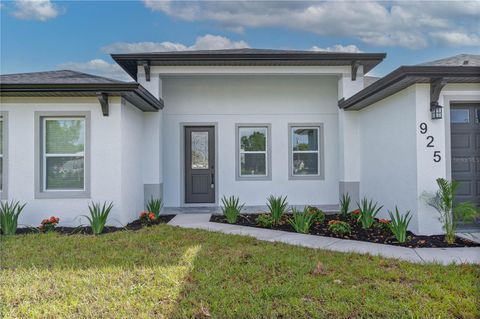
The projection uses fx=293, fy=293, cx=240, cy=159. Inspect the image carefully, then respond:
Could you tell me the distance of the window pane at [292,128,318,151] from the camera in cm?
901

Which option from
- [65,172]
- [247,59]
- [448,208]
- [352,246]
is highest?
[247,59]

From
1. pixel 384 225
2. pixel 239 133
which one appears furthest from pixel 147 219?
pixel 384 225

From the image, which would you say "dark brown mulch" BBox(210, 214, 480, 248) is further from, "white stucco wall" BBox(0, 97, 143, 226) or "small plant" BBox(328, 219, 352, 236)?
"white stucco wall" BBox(0, 97, 143, 226)

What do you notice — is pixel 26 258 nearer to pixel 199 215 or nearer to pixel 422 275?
pixel 199 215

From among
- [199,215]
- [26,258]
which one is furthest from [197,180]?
[26,258]

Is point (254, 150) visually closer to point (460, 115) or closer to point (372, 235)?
point (372, 235)

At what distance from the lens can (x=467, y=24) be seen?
6.91 meters

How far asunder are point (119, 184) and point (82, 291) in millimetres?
3330

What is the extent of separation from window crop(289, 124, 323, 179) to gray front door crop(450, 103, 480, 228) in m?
3.79

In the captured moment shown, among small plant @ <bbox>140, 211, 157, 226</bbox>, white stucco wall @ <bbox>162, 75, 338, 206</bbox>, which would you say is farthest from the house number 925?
small plant @ <bbox>140, 211, 157, 226</bbox>

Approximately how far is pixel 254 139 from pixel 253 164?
769mm

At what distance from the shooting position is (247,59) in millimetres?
7344

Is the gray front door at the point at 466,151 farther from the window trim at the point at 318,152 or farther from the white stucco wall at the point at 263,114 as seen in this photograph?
the window trim at the point at 318,152

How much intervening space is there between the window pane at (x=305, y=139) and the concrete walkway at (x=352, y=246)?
12.3 ft
